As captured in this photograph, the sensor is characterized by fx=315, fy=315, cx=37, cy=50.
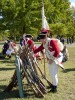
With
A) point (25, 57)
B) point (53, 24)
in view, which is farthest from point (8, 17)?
point (25, 57)

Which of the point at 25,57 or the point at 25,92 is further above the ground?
the point at 25,57

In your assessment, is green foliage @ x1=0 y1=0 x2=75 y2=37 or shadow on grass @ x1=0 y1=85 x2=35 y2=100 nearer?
shadow on grass @ x1=0 y1=85 x2=35 y2=100

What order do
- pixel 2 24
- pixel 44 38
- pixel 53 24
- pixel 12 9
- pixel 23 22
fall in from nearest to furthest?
pixel 44 38 < pixel 23 22 < pixel 12 9 < pixel 2 24 < pixel 53 24

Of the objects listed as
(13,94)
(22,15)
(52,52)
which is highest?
(52,52)

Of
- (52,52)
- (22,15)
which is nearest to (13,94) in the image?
(52,52)

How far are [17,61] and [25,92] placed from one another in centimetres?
103

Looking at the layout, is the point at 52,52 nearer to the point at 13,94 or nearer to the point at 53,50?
the point at 53,50

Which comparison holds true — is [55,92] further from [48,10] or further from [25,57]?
[48,10]

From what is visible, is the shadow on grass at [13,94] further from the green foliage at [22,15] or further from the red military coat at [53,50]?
the green foliage at [22,15]

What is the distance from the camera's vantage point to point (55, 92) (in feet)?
29.9

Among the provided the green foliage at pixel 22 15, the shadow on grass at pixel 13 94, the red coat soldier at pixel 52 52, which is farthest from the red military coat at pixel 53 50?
the green foliage at pixel 22 15

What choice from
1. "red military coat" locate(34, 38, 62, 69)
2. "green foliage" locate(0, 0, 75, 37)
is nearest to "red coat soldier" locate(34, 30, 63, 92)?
"red military coat" locate(34, 38, 62, 69)

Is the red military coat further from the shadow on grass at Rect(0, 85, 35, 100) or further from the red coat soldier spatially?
the shadow on grass at Rect(0, 85, 35, 100)

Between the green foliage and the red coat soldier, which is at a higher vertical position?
the red coat soldier
